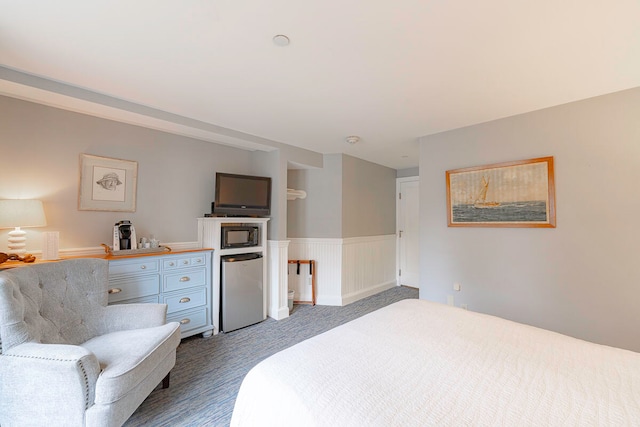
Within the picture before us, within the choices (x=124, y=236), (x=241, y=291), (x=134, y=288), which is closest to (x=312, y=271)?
(x=241, y=291)

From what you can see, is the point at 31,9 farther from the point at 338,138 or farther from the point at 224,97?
the point at 338,138

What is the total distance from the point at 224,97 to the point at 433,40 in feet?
5.61

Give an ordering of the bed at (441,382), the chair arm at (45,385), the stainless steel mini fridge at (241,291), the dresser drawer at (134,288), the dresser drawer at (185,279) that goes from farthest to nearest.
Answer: the stainless steel mini fridge at (241,291) < the dresser drawer at (185,279) < the dresser drawer at (134,288) < the chair arm at (45,385) < the bed at (441,382)

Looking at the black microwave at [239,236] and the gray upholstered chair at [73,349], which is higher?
the black microwave at [239,236]

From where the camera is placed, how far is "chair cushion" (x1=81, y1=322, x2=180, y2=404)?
54.9 inches

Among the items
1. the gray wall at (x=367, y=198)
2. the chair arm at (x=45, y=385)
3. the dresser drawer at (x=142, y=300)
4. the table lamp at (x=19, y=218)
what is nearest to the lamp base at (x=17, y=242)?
the table lamp at (x=19, y=218)

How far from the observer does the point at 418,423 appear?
79cm

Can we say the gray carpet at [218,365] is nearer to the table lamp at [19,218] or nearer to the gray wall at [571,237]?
the table lamp at [19,218]

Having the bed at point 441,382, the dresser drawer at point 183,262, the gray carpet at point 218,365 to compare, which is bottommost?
the gray carpet at point 218,365

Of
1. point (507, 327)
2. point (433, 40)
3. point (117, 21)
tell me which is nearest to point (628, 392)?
point (507, 327)

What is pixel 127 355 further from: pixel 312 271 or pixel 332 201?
pixel 332 201

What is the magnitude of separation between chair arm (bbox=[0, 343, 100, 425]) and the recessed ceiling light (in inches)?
80.7

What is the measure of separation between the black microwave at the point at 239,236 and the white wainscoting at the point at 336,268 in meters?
0.93

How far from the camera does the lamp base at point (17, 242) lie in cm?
205
